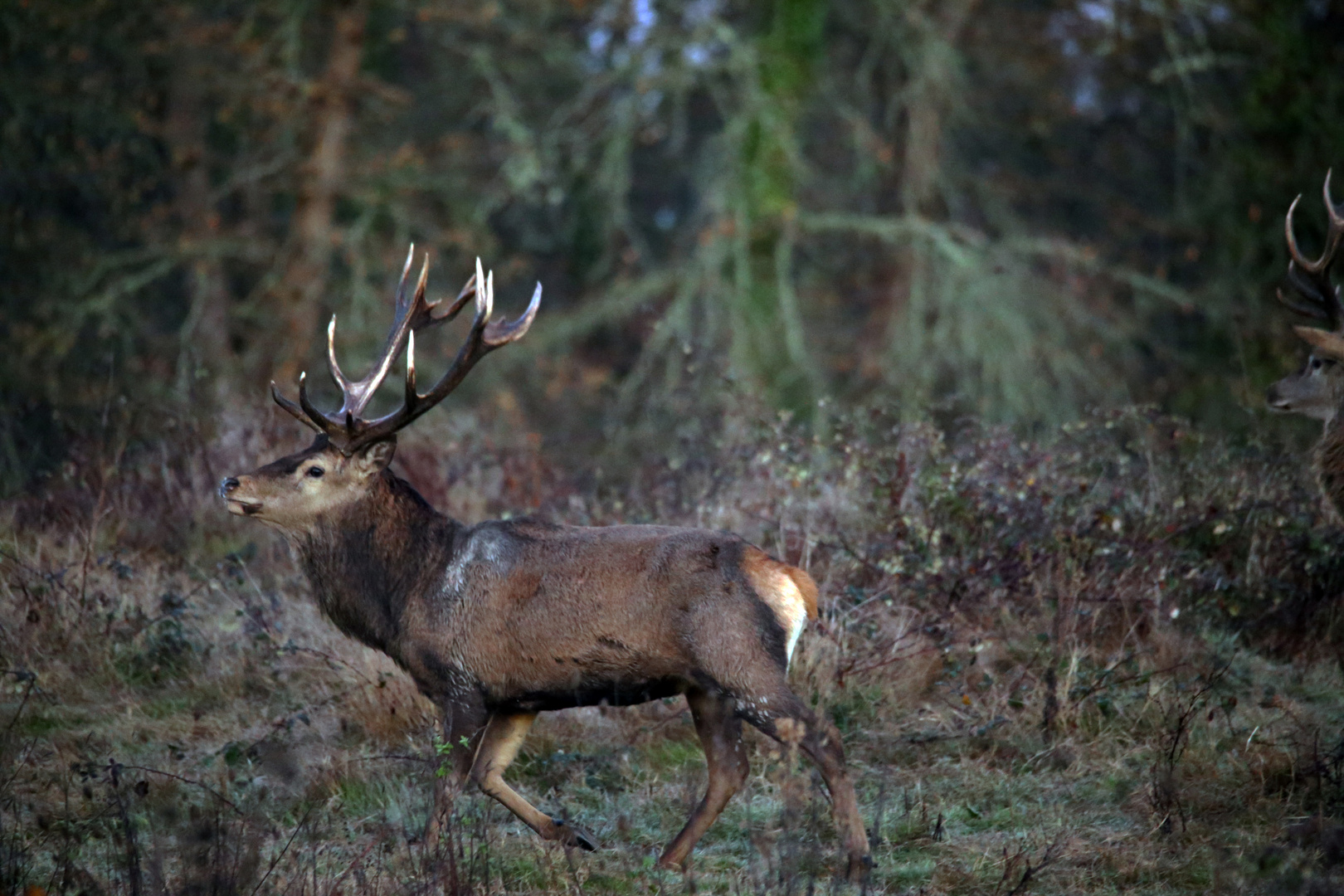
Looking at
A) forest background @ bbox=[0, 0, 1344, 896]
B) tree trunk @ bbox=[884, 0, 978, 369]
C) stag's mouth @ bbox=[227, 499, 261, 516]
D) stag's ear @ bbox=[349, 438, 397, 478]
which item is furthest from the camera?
tree trunk @ bbox=[884, 0, 978, 369]

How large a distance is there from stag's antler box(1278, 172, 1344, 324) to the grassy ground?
0.95 meters

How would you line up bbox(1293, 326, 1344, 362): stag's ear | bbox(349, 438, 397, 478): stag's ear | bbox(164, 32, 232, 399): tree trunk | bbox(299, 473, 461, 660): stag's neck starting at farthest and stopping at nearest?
bbox(164, 32, 232, 399): tree trunk
bbox(1293, 326, 1344, 362): stag's ear
bbox(349, 438, 397, 478): stag's ear
bbox(299, 473, 461, 660): stag's neck

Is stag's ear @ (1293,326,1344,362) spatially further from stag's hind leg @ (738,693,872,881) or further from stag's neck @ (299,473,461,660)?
stag's neck @ (299,473,461,660)

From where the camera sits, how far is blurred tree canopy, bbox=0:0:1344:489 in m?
13.8

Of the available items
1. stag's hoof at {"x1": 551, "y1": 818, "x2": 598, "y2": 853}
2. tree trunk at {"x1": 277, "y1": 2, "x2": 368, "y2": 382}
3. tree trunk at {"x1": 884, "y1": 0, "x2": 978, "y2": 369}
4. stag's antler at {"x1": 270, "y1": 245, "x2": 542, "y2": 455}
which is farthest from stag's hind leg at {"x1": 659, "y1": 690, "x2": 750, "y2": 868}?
tree trunk at {"x1": 884, "y1": 0, "x2": 978, "y2": 369}

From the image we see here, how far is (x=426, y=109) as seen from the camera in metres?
19.9

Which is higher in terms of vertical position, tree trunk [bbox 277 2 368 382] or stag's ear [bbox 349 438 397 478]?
stag's ear [bbox 349 438 397 478]

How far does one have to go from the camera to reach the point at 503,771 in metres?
5.80

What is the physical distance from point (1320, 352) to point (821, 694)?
4.15m

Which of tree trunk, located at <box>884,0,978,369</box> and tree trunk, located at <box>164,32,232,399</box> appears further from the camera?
tree trunk, located at <box>884,0,978,369</box>

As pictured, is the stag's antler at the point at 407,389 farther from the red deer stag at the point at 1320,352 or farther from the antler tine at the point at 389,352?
the red deer stag at the point at 1320,352

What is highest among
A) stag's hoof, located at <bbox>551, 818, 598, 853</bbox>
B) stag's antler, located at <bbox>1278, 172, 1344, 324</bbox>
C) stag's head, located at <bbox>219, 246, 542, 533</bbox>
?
stag's antler, located at <bbox>1278, 172, 1344, 324</bbox>

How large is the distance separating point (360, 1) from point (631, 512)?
362 inches

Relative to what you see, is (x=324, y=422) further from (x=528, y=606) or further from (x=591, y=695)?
(x=591, y=695)
